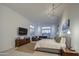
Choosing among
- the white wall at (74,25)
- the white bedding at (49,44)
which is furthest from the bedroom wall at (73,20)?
the white bedding at (49,44)

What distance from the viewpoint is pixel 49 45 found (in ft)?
7.71

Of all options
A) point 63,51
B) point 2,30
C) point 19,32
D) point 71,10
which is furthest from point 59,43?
point 2,30

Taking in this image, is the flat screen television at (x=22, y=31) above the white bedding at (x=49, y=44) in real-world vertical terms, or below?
above

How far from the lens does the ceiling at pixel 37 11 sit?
2.15m

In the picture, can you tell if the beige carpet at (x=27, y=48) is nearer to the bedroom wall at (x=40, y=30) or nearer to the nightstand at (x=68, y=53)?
the bedroom wall at (x=40, y=30)

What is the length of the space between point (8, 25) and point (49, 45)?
97 centimetres

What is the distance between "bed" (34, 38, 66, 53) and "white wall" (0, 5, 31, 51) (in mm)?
537

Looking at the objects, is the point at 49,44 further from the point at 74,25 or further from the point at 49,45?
the point at 74,25

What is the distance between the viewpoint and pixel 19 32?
230cm

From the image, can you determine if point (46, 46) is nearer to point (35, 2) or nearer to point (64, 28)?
point (64, 28)

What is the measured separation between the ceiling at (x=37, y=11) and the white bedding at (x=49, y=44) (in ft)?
1.36

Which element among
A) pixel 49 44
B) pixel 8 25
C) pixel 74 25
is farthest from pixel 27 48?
pixel 74 25

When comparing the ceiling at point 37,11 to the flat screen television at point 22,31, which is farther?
the flat screen television at point 22,31

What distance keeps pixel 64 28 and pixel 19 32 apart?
970 millimetres
